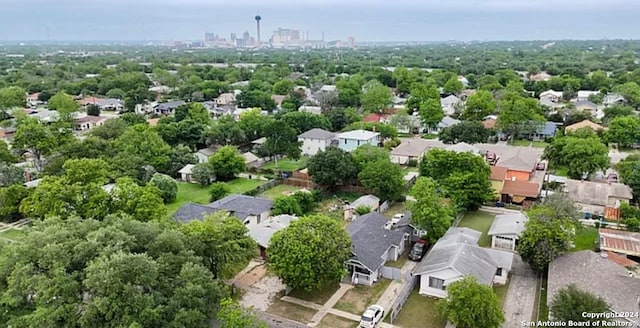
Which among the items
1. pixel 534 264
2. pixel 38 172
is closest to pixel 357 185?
pixel 534 264

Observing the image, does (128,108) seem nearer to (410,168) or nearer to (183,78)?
(183,78)

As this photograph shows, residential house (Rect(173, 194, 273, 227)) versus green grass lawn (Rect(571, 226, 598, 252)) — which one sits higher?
residential house (Rect(173, 194, 273, 227))

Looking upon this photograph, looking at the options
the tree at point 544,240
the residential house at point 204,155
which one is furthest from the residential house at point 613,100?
the residential house at point 204,155

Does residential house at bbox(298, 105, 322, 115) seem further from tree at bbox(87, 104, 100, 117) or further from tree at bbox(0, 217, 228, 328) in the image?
tree at bbox(0, 217, 228, 328)

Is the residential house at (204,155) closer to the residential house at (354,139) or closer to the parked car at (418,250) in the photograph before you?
the residential house at (354,139)

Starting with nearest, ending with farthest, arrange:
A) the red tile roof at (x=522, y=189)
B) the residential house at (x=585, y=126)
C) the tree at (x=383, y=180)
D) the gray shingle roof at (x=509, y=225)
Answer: the gray shingle roof at (x=509, y=225)
the tree at (x=383, y=180)
the red tile roof at (x=522, y=189)
the residential house at (x=585, y=126)

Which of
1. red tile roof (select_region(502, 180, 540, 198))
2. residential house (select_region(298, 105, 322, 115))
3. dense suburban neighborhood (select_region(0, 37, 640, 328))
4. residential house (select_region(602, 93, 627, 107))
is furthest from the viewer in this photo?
residential house (select_region(602, 93, 627, 107))

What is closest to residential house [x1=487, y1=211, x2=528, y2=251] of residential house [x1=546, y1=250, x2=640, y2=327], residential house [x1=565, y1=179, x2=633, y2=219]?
residential house [x1=546, y1=250, x2=640, y2=327]
